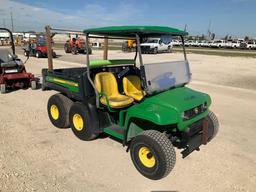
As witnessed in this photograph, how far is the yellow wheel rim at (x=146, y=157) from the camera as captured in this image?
3.45 m

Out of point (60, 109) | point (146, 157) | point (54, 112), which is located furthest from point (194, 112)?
point (54, 112)

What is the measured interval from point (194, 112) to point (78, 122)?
2.15 metres

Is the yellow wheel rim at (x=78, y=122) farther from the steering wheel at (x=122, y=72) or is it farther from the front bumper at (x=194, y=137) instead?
the front bumper at (x=194, y=137)

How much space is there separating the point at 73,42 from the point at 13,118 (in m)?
19.5

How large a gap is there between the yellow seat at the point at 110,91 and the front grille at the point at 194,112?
3.28ft

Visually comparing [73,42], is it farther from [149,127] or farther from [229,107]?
[149,127]

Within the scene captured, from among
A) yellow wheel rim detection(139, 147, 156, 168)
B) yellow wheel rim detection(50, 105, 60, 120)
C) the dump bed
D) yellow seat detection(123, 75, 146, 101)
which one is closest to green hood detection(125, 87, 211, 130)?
yellow wheel rim detection(139, 147, 156, 168)

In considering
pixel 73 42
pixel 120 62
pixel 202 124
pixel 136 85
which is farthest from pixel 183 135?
pixel 73 42

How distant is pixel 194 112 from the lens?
145 inches

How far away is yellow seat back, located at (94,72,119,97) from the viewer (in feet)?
14.5

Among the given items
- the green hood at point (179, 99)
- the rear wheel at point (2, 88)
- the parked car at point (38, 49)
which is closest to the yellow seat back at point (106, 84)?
the green hood at point (179, 99)

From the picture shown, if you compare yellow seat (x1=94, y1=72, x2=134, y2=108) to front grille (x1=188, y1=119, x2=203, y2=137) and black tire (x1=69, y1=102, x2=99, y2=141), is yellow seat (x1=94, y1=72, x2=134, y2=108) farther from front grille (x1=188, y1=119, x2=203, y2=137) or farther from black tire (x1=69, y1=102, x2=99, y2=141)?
front grille (x1=188, y1=119, x2=203, y2=137)

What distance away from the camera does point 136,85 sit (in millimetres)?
4836

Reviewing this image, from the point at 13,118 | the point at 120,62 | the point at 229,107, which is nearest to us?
the point at 120,62
